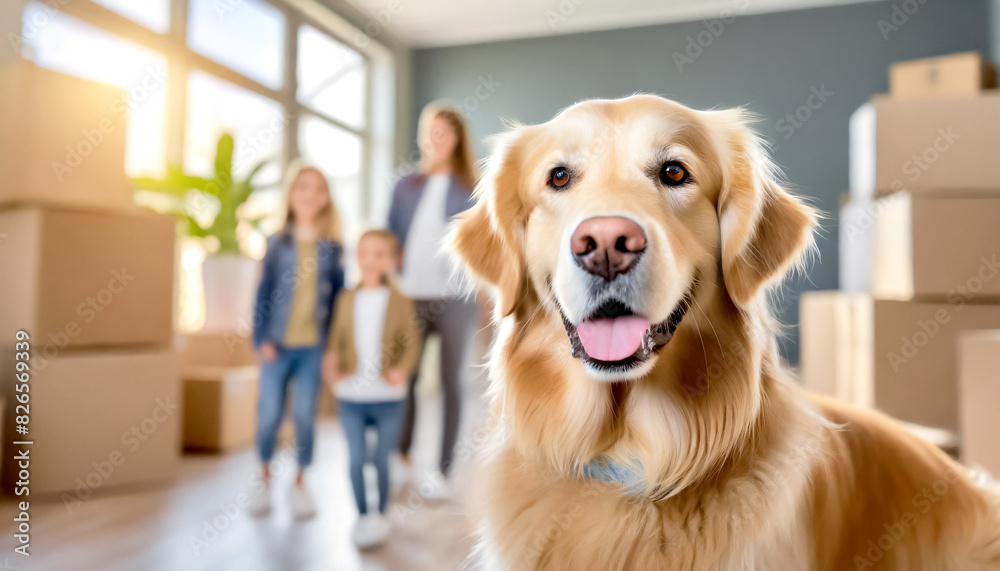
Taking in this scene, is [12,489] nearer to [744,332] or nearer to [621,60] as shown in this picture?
[744,332]

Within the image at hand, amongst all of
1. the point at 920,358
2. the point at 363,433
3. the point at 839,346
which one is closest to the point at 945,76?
the point at 839,346

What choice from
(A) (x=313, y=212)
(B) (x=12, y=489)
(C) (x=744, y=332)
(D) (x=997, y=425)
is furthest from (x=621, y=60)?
(B) (x=12, y=489)

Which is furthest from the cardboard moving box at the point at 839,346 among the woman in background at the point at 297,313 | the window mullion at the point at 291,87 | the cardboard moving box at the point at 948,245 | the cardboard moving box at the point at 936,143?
the window mullion at the point at 291,87

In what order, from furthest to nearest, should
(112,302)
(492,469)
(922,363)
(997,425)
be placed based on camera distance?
(112,302), (922,363), (997,425), (492,469)

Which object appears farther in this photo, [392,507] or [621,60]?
[621,60]

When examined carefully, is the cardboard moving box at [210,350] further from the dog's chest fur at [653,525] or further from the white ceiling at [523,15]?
the dog's chest fur at [653,525]

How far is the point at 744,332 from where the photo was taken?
3.08 feet

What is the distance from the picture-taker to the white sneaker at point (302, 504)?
2066 mm

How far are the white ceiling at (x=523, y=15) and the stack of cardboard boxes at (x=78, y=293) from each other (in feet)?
8.15

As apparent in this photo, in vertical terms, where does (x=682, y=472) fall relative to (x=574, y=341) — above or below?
below

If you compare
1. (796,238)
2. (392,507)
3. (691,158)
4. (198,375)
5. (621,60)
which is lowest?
(392,507)

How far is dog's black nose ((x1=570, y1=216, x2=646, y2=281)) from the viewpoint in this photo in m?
0.80

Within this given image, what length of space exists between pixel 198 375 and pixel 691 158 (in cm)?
296

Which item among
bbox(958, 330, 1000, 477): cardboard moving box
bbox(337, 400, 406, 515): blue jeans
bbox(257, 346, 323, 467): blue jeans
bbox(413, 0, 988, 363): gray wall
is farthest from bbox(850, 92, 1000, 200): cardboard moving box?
bbox(413, 0, 988, 363): gray wall
